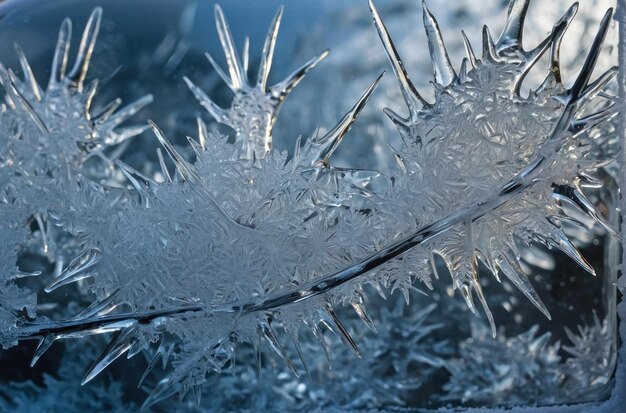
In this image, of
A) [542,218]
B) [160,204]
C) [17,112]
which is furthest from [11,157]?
[542,218]

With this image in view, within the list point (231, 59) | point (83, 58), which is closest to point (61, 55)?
point (83, 58)

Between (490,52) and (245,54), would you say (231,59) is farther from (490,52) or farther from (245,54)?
(490,52)

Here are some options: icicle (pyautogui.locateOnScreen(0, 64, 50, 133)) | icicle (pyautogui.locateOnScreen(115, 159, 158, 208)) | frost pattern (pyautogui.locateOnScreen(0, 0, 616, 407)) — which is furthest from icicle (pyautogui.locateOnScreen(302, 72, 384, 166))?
icicle (pyautogui.locateOnScreen(0, 64, 50, 133))

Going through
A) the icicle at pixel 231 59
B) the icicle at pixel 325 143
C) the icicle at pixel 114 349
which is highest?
the icicle at pixel 231 59

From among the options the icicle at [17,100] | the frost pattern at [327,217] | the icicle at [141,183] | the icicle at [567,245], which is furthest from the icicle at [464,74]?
the icicle at [17,100]

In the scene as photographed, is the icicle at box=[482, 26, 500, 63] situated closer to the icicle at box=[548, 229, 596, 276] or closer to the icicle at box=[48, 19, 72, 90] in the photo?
the icicle at box=[548, 229, 596, 276]

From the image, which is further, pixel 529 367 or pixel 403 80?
pixel 529 367

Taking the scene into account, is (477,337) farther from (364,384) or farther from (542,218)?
(542,218)

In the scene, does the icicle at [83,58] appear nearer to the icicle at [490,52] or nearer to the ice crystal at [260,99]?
the ice crystal at [260,99]
